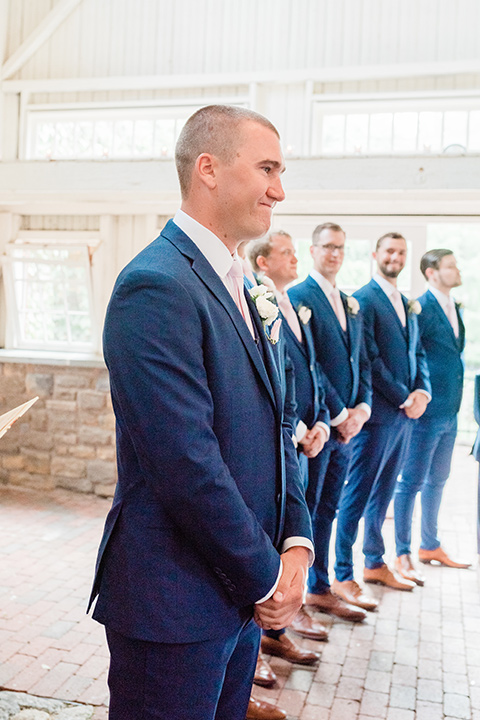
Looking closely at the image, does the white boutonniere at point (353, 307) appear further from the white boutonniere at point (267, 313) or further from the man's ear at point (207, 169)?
the man's ear at point (207, 169)

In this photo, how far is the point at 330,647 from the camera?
11.1 ft

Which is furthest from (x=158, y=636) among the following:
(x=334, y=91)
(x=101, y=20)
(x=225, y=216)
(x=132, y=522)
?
(x=101, y=20)

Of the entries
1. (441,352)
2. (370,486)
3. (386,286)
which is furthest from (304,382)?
(441,352)

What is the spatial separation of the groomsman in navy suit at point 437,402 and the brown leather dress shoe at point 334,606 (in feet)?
3.33

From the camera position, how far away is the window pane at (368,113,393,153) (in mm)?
6926

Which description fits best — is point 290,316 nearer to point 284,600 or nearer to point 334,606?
point 334,606

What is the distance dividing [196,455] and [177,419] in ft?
0.25

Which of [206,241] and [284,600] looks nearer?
[284,600]

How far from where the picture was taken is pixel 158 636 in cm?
137

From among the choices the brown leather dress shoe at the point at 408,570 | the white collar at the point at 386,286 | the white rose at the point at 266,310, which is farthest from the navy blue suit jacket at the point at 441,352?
the white rose at the point at 266,310

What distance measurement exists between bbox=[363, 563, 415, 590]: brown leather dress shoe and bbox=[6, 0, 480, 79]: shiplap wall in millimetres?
4857

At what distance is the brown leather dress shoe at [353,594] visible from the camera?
12.8ft

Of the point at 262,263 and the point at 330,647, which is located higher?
the point at 262,263

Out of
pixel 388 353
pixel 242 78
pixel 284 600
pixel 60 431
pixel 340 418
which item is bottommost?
pixel 60 431
